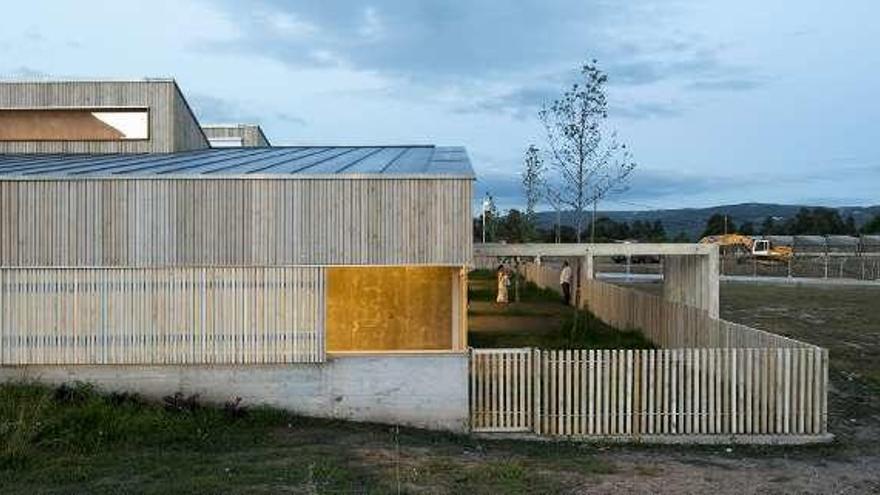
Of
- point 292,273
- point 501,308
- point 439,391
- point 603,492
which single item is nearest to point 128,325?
point 292,273

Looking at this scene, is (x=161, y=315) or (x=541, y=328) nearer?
(x=161, y=315)

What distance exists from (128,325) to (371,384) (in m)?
3.68

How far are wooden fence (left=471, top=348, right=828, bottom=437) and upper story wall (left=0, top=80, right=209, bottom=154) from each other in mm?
12055

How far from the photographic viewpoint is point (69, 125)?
69.5ft

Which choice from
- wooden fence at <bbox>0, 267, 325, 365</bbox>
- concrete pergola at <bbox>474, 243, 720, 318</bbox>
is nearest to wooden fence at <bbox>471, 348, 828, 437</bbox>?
concrete pergola at <bbox>474, 243, 720, 318</bbox>

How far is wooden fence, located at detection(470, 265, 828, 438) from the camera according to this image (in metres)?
12.7

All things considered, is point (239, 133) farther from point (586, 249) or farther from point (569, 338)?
point (586, 249)

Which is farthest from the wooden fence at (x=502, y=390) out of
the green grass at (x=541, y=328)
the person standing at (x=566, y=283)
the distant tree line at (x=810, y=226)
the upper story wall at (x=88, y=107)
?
the distant tree line at (x=810, y=226)

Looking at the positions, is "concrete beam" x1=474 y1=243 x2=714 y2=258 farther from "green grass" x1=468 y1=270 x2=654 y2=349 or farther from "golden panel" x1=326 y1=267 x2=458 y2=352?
"green grass" x1=468 y1=270 x2=654 y2=349

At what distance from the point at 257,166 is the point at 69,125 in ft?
28.1

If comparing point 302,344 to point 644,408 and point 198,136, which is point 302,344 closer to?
point 644,408

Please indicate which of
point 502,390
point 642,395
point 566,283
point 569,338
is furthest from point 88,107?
point 566,283

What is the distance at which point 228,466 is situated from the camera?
9.96 meters

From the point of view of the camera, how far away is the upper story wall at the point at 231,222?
508 inches
